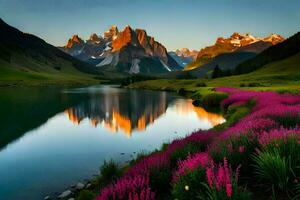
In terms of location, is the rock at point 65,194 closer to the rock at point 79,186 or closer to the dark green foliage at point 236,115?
the rock at point 79,186

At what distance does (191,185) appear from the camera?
7.48 meters

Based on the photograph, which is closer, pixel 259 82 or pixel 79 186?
pixel 79 186

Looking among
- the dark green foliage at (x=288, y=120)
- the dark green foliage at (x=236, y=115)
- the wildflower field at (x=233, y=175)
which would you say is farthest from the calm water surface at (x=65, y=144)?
the dark green foliage at (x=288, y=120)

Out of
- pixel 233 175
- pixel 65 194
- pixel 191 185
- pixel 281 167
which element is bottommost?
pixel 65 194

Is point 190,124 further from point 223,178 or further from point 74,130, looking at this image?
point 223,178

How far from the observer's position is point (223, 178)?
6.70 meters

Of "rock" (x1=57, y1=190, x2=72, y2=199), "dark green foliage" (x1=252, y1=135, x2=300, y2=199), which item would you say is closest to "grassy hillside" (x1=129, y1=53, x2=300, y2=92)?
"rock" (x1=57, y1=190, x2=72, y2=199)

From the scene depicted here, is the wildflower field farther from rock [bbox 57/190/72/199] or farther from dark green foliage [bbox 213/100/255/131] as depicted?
dark green foliage [bbox 213/100/255/131]

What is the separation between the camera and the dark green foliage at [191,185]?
24.1 feet

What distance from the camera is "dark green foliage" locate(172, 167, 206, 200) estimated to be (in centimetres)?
733

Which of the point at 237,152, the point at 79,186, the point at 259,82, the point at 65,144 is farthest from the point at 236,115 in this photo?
the point at 259,82

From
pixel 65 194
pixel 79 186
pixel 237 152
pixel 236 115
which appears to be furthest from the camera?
pixel 236 115

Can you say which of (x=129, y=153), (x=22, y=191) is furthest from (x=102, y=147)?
(x=22, y=191)

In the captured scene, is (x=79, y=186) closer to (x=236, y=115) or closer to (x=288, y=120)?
(x=288, y=120)
